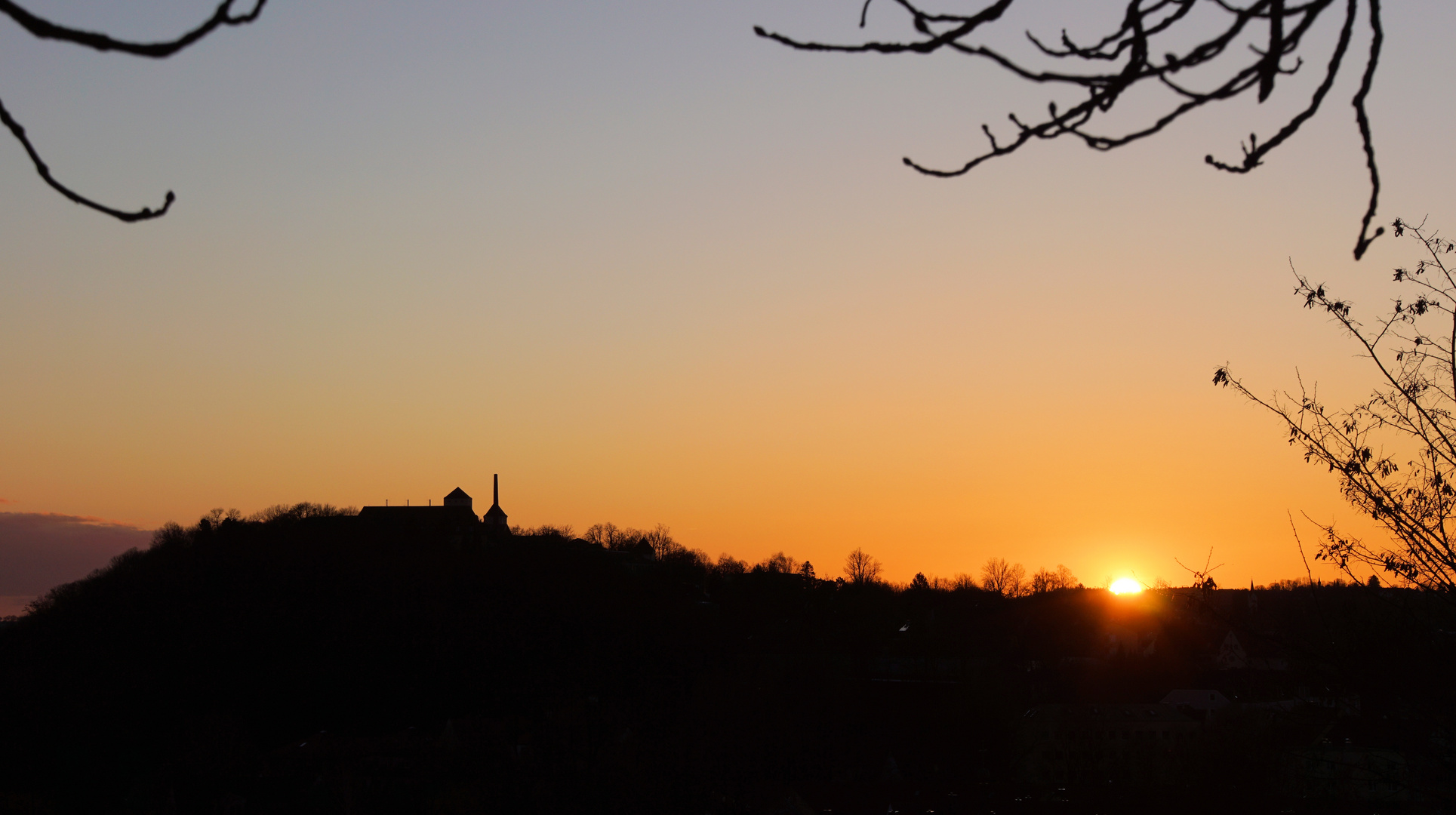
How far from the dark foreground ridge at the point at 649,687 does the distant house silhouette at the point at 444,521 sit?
3.08 feet

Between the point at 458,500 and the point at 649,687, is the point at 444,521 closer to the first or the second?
the point at 458,500

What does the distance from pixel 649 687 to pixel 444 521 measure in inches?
1794

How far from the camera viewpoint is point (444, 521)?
320ft

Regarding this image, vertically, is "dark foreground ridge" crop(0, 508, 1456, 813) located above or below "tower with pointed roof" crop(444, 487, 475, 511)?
below

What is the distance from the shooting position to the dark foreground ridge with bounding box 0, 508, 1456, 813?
755 cm

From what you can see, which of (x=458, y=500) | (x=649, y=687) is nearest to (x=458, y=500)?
(x=458, y=500)

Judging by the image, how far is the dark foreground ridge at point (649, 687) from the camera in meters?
7.55

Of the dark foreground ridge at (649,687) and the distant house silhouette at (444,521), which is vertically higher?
the distant house silhouette at (444,521)

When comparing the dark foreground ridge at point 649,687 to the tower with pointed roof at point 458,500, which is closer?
the dark foreground ridge at point 649,687

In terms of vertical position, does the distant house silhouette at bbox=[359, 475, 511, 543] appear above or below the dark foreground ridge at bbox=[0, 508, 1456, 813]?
above

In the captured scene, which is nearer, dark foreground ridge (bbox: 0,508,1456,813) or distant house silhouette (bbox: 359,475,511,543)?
dark foreground ridge (bbox: 0,508,1456,813)

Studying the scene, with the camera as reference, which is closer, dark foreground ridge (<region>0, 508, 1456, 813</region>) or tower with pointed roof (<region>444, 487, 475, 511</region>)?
dark foreground ridge (<region>0, 508, 1456, 813</region>)

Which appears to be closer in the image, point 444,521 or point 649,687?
point 649,687

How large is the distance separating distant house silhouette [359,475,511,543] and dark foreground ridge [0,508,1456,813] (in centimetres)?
94
